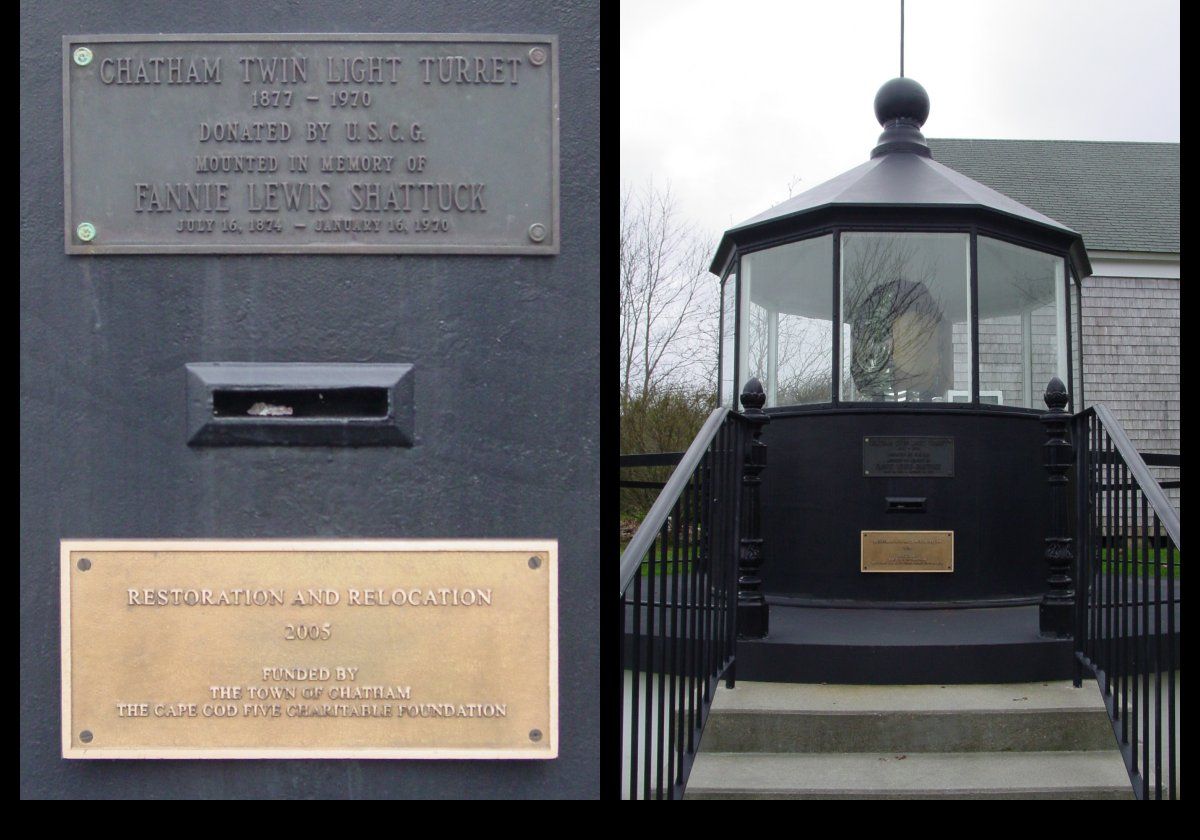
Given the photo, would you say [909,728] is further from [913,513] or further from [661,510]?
[913,513]

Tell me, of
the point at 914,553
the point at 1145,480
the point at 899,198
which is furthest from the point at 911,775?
the point at 899,198

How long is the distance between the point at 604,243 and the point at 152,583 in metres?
1.42

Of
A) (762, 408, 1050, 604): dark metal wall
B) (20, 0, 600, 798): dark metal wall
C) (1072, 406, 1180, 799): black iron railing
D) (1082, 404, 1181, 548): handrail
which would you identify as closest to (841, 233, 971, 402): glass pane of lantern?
(762, 408, 1050, 604): dark metal wall

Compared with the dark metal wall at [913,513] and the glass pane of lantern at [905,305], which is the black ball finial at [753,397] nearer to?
the dark metal wall at [913,513]

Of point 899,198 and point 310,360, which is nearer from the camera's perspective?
point 310,360

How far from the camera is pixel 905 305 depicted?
6.79 metres

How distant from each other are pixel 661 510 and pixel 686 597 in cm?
55

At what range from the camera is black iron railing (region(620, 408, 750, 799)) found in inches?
126

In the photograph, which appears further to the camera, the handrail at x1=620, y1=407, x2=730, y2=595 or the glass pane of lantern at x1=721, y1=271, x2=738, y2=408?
the glass pane of lantern at x1=721, y1=271, x2=738, y2=408

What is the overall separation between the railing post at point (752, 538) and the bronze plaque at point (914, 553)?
48.6 inches

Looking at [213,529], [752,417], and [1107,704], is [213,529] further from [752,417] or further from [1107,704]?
[1107,704]

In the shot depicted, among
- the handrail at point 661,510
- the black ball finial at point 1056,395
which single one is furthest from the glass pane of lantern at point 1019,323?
the handrail at point 661,510

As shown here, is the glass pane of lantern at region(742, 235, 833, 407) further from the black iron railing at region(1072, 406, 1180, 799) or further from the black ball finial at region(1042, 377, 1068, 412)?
the black iron railing at region(1072, 406, 1180, 799)

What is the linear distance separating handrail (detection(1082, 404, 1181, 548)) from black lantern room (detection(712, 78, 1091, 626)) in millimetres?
1930
